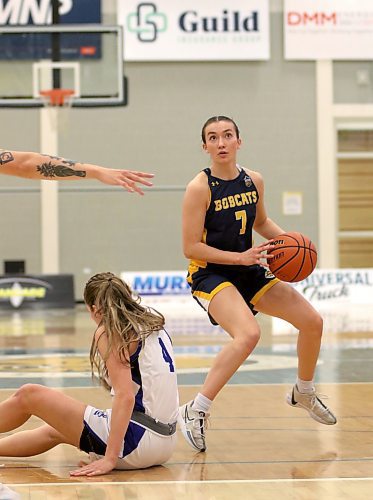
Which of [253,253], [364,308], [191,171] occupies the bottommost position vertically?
[364,308]

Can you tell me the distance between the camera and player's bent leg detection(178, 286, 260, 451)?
510 cm

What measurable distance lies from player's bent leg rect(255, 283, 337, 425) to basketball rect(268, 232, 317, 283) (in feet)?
0.33

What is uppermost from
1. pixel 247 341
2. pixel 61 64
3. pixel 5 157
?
pixel 61 64

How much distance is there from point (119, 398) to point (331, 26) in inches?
634

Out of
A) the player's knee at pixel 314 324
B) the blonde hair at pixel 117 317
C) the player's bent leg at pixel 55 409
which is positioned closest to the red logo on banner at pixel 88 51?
the player's knee at pixel 314 324

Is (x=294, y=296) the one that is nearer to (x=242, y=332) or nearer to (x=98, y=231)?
Result: (x=242, y=332)

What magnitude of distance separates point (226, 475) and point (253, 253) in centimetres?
131

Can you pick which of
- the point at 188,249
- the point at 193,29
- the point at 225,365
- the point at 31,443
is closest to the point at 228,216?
the point at 188,249

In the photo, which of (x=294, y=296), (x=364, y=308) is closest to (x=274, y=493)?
(x=294, y=296)

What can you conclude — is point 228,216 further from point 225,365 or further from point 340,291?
point 340,291

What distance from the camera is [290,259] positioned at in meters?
5.47

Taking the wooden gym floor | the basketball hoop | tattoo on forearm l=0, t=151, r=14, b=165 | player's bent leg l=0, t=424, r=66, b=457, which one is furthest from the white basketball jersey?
the basketball hoop

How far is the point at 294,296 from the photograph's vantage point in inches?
220

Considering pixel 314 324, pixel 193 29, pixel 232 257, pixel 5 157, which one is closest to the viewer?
pixel 5 157
